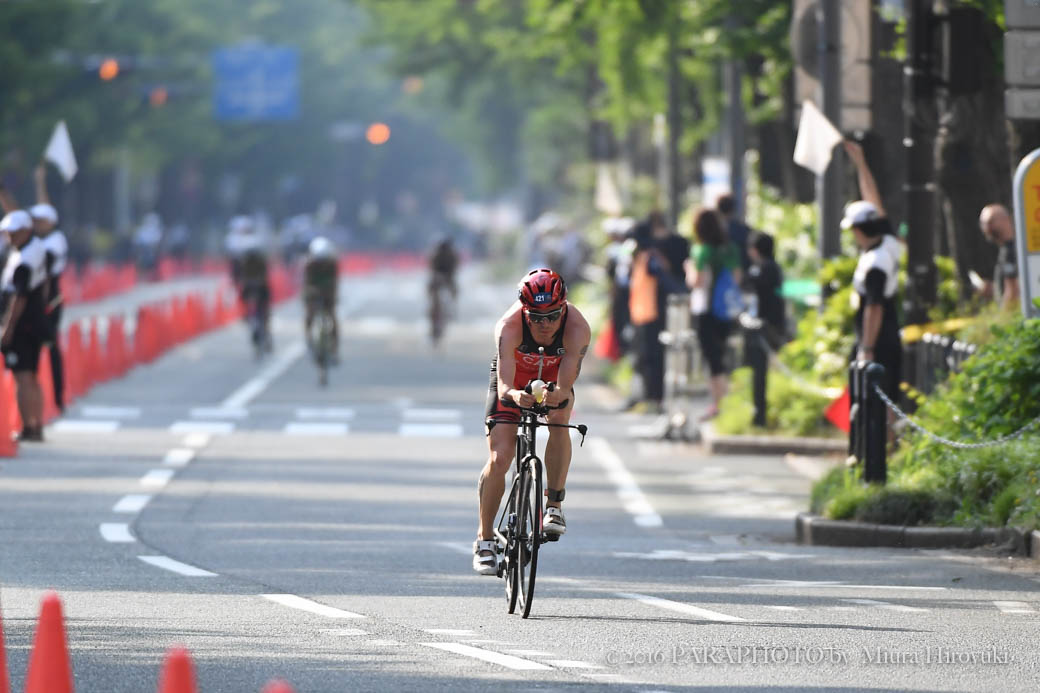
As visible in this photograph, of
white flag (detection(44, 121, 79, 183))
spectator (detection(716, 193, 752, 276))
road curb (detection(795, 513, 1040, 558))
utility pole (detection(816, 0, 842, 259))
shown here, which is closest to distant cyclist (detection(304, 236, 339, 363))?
white flag (detection(44, 121, 79, 183))

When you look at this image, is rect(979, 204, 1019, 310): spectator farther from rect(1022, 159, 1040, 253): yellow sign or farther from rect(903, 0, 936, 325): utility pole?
rect(1022, 159, 1040, 253): yellow sign

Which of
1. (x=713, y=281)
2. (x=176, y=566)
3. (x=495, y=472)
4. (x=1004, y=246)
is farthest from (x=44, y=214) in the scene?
(x=495, y=472)

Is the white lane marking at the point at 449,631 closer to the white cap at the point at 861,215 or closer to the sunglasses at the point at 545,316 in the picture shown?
the sunglasses at the point at 545,316

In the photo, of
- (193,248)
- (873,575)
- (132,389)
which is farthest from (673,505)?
(193,248)

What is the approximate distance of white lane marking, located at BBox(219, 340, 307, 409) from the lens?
26.2 meters

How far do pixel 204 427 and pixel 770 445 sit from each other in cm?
529

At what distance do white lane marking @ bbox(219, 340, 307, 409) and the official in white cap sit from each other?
19.5 ft

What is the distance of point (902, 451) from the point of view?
51.3 feet

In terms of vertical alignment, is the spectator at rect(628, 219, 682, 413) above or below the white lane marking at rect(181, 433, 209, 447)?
above

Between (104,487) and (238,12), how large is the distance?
Answer: 8728 cm

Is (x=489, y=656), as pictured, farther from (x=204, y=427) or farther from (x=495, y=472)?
(x=204, y=427)

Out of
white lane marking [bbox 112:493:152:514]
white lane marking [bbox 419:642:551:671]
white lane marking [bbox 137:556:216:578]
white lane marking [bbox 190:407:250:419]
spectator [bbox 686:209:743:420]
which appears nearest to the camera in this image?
white lane marking [bbox 419:642:551:671]

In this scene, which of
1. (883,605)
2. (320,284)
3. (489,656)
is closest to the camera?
(489,656)

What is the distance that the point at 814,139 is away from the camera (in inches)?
754
